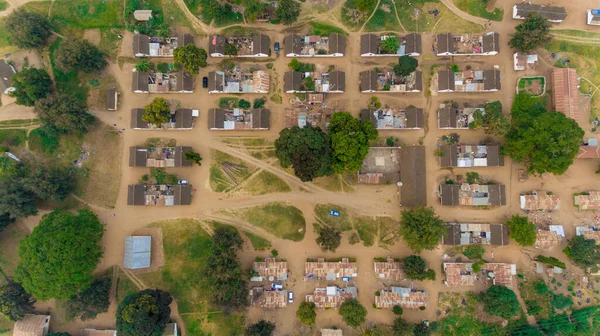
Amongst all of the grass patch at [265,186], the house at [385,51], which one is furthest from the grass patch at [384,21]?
the grass patch at [265,186]

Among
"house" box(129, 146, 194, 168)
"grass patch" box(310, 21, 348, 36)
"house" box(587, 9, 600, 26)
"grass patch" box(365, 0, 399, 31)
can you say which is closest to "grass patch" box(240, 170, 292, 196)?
"house" box(129, 146, 194, 168)

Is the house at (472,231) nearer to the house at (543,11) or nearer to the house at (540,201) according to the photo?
the house at (540,201)

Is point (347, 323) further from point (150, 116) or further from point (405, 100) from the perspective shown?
point (150, 116)

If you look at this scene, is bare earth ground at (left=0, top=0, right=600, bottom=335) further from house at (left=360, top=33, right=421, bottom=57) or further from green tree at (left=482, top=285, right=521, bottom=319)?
green tree at (left=482, top=285, right=521, bottom=319)

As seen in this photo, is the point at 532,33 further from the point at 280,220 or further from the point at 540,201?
the point at 280,220

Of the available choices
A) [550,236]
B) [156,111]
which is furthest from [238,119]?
[550,236]
